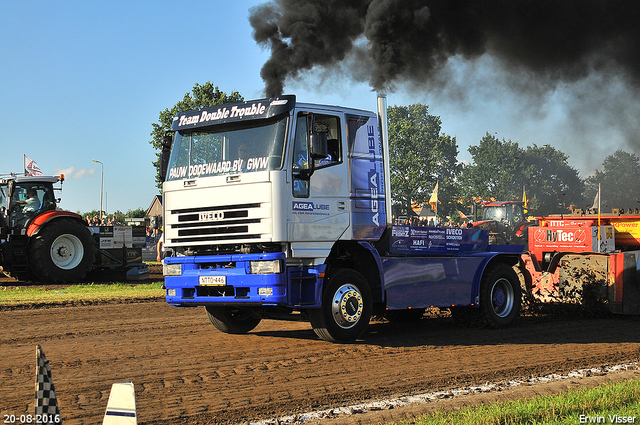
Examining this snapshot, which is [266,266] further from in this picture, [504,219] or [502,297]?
[504,219]

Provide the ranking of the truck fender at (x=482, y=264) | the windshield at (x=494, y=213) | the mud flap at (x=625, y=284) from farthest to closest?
the windshield at (x=494, y=213), the mud flap at (x=625, y=284), the truck fender at (x=482, y=264)

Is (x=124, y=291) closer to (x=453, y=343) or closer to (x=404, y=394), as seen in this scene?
(x=453, y=343)

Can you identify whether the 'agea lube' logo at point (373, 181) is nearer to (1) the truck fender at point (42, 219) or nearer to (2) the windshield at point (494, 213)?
(1) the truck fender at point (42, 219)

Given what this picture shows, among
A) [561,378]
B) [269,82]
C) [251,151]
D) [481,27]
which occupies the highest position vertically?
[481,27]

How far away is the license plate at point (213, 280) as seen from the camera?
7.97m

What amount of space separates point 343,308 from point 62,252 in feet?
34.4

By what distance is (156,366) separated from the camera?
692cm

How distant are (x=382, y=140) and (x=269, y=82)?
A: 181 inches

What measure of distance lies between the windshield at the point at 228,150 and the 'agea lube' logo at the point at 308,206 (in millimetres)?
512

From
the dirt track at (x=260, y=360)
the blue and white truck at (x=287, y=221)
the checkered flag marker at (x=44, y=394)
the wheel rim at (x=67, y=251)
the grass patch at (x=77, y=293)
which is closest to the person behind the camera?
the checkered flag marker at (x=44, y=394)

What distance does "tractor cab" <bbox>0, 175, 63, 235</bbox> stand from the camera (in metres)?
15.9

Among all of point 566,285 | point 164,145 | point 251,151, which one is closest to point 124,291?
point 164,145

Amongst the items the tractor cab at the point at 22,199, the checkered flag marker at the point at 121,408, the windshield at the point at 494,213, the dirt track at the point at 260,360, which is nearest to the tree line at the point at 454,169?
the windshield at the point at 494,213

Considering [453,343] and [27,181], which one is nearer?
[453,343]
